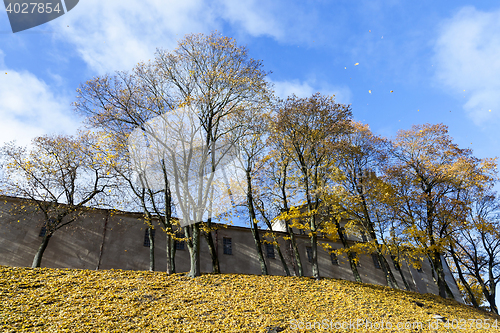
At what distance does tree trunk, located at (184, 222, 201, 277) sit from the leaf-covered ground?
44 centimetres

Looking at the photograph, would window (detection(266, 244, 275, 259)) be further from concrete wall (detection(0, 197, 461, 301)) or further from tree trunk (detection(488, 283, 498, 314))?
tree trunk (detection(488, 283, 498, 314))

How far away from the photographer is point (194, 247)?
550 inches

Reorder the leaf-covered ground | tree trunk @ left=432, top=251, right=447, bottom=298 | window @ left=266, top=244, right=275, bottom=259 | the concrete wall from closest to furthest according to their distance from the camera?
1. the leaf-covered ground
2. the concrete wall
3. tree trunk @ left=432, top=251, right=447, bottom=298
4. window @ left=266, top=244, right=275, bottom=259

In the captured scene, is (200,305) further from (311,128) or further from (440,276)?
(440,276)

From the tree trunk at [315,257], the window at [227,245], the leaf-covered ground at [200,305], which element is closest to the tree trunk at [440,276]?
the leaf-covered ground at [200,305]

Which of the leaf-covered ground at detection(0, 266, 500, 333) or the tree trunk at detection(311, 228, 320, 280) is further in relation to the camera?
the tree trunk at detection(311, 228, 320, 280)

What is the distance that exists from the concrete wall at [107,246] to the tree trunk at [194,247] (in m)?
6.70

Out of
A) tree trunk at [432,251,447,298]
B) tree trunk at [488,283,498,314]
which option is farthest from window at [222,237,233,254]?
tree trunk at [488,283,498,314]

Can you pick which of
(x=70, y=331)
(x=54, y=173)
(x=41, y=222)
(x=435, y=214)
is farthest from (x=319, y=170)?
(x=41, y=222)

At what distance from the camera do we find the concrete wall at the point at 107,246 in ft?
58.5

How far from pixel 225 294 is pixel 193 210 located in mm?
4818

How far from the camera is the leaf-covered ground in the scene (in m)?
8.32

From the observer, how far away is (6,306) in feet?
27.6

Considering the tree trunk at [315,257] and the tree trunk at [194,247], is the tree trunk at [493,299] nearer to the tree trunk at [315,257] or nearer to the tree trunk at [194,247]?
the tree trunk at [315,257]
